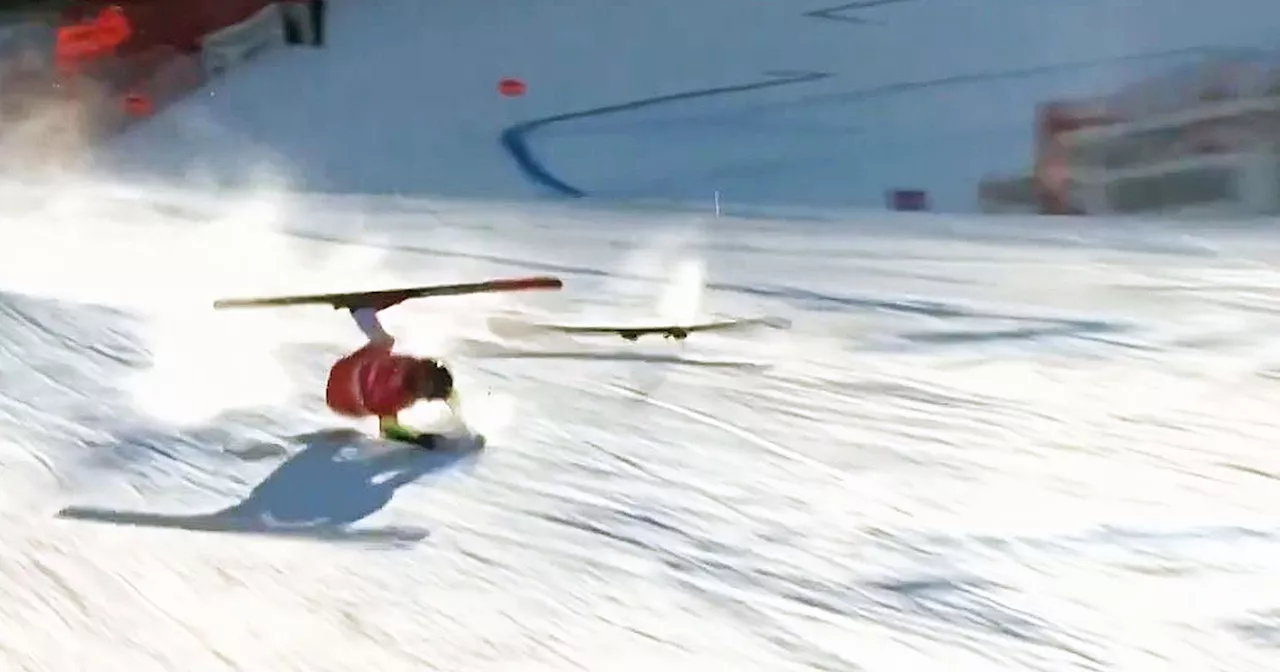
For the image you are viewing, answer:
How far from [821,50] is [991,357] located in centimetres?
18

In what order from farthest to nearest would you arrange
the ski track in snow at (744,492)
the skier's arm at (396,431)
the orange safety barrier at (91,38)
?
the orange safety barrier at (91,38) < the skier's arm at (396,431) < the ski track in snow at (744,492)

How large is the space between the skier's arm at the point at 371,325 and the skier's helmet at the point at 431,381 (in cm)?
3

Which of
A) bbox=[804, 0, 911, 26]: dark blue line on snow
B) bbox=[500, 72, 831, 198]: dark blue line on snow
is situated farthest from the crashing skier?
bbox=[804, 0, 911, 26]: dark blue line on snow

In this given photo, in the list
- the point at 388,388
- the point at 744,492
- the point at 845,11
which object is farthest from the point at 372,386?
the point at 845,11

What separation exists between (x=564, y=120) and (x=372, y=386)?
Result: 6.6 inches

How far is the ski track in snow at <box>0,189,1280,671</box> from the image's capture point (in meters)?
0.43

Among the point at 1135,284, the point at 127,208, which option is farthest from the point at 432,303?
the point at 1135,284

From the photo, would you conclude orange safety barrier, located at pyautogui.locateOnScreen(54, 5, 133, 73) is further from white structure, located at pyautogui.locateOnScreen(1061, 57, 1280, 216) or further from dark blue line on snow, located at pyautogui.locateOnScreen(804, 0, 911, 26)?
white structure, located at pyautogui.locateOnScreen(1061, 57, 1280, 216)

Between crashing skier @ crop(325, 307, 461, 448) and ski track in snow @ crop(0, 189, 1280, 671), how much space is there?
0.05 ft

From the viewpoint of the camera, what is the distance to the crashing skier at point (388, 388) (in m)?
0.54

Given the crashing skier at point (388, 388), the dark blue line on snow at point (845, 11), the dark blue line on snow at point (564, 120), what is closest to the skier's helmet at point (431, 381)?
the crashing skier at point (388, 388)

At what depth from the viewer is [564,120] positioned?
2.07ft

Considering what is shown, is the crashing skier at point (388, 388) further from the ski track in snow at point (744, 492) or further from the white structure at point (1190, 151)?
the white structure at point (1190, 151)

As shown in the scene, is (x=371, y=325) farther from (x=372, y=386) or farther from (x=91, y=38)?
(x=91, y=38)
